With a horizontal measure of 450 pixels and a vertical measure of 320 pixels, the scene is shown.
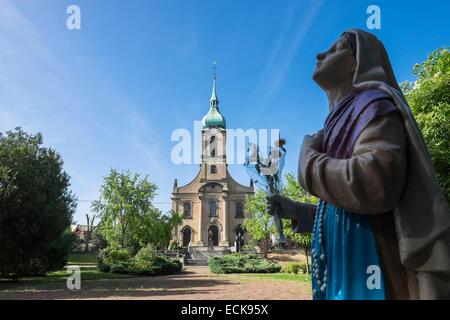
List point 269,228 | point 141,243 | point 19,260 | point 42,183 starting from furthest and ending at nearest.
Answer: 1. point 141,243
2. point 269,228
3. point 42,183
4. point 19,260

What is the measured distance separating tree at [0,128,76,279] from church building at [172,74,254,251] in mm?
34154

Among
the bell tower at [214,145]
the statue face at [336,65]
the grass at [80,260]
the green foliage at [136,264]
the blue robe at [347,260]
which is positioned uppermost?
the bell tower at [214,145]

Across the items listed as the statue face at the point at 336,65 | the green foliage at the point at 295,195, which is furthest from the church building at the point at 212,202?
the statue face at the point at 336,65

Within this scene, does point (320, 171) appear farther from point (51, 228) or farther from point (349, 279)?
point (51, 228)

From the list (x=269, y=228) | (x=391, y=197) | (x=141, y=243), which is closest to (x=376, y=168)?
(x=391, y=197)

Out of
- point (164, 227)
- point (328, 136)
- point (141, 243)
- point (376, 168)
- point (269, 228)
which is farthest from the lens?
point (164, 227)

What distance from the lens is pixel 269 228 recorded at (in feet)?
109

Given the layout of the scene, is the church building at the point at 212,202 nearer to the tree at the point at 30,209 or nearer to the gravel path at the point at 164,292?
the tree at the point at 30,209

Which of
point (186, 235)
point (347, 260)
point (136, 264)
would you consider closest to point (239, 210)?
point (186, 235)

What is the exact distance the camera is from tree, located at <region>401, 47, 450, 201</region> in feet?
41.8

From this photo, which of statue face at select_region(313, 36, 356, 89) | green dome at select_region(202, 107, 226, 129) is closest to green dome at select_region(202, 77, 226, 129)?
green dome at select_region(202, 107, 226, 129)

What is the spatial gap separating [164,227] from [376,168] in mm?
44574

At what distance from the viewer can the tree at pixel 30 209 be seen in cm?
1925

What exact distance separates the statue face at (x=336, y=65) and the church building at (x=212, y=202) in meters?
53.8
